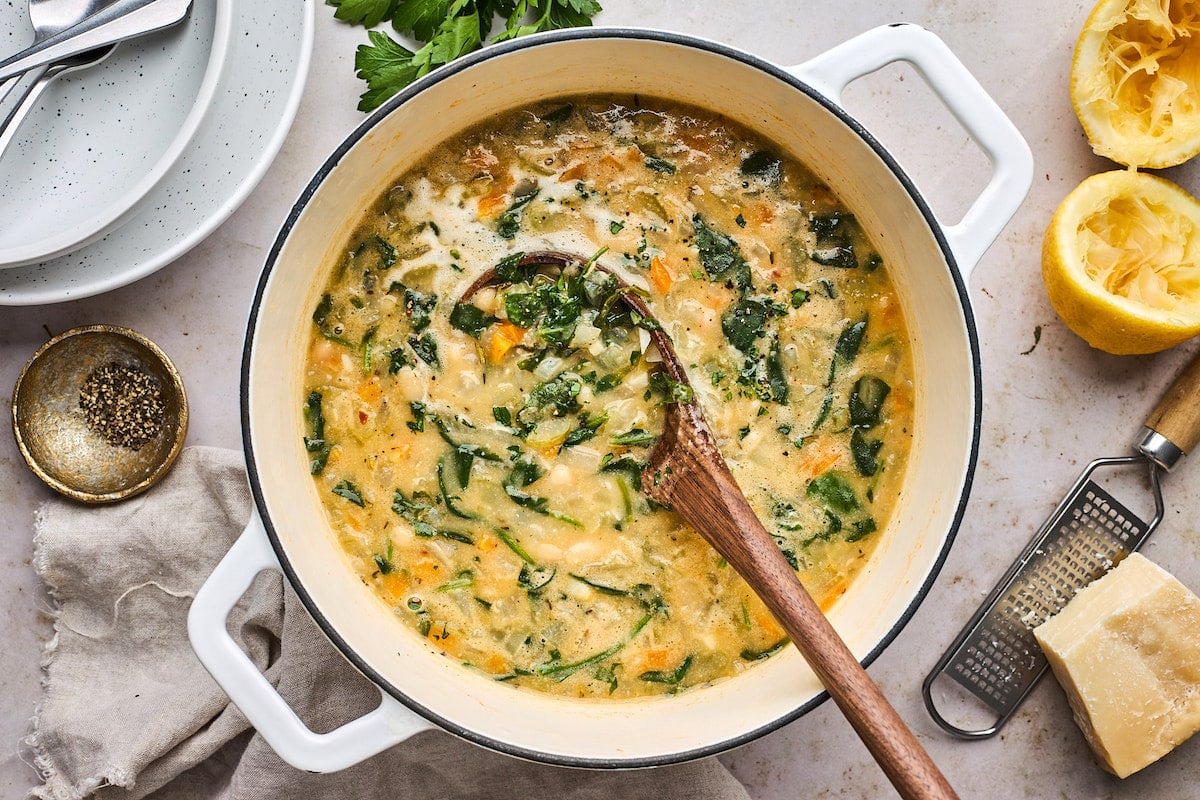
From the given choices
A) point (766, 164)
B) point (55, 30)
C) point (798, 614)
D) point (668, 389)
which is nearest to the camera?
point (798, 614)

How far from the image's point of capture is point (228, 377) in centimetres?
270

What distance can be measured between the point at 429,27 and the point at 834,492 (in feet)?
5.09

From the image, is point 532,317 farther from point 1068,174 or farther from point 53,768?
point 53,768

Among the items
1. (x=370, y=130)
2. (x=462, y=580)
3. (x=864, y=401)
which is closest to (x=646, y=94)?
(x=370, y=130)

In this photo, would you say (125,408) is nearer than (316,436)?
No

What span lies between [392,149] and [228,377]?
32.7 inches

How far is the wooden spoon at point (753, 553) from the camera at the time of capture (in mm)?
1858

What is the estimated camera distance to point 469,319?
2406mm

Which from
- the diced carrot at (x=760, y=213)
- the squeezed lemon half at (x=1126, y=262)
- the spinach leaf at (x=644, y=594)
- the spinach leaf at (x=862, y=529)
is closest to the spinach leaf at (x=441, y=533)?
the spinach leaf at (x=644, y=594)

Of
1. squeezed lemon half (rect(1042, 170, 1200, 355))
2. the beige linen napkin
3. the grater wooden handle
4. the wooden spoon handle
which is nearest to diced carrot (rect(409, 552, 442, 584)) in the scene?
the beige linen napkin

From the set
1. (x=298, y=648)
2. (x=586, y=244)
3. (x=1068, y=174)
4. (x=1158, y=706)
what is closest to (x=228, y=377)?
(x=298, y=648)

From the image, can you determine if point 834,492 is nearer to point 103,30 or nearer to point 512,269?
point 512,269

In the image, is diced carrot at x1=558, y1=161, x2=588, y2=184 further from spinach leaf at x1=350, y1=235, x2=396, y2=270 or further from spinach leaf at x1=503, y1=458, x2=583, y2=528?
spinach leaf at x1=503, y1=458, x2=583, y2=528

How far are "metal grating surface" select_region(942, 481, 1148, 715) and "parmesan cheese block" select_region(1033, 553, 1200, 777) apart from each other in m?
0.07
